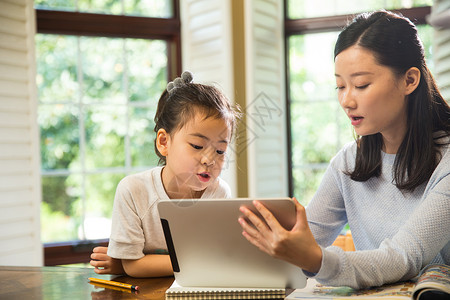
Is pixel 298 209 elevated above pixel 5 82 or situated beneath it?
situated beneath

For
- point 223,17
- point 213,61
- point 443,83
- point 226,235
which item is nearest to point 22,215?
point 213,61

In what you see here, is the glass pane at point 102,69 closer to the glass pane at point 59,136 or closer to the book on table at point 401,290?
the glass pane at point 59,136

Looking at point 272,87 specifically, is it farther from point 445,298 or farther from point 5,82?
point 445,298

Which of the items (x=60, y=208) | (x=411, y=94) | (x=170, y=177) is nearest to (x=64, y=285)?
(x=170, y=177)

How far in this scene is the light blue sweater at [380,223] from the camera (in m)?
1.08

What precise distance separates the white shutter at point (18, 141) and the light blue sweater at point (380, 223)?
1.68 meters

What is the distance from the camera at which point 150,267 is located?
139cm

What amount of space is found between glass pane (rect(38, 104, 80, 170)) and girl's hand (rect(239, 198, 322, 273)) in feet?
7.06

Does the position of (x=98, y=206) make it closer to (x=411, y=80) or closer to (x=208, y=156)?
(x=208, y=156)

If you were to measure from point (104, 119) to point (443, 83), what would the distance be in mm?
1851

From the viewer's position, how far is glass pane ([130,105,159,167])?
3125mm

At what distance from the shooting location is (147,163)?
3166 mm

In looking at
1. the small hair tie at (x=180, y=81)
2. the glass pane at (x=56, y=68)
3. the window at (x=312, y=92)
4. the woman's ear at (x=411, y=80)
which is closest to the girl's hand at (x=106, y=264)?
the small hair tie at (x=180, y=81)

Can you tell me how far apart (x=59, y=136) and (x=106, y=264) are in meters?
1.67
